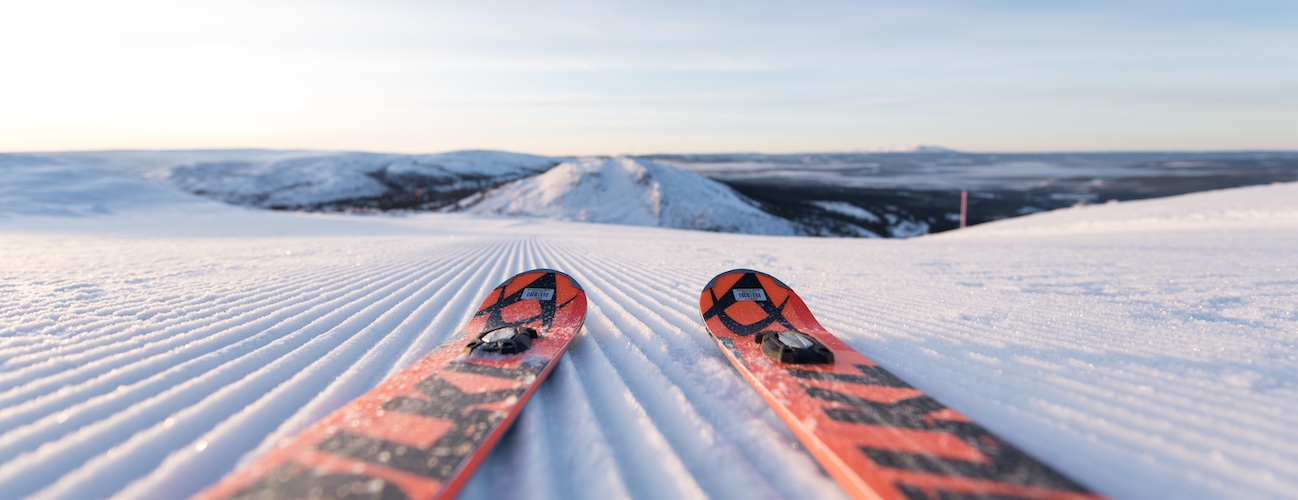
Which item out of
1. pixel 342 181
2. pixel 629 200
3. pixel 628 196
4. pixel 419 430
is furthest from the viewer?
pixel 342 181

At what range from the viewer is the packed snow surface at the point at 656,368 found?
183cm

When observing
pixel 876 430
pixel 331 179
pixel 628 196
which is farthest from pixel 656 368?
pixel 331 179

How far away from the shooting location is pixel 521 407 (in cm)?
229

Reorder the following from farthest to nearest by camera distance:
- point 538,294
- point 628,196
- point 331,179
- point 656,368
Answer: point 331,179 → point 628,196 → point 538,294 → point 656,368

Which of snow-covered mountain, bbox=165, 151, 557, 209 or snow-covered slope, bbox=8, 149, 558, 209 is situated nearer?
snow-covered slope, bbox=8, 149, 558, 209

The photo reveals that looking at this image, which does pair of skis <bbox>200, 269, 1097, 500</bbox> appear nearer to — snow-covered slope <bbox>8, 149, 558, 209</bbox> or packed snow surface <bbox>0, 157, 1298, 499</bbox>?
packed snow surface <bbox>0, 157, 1298, 499</bbox>

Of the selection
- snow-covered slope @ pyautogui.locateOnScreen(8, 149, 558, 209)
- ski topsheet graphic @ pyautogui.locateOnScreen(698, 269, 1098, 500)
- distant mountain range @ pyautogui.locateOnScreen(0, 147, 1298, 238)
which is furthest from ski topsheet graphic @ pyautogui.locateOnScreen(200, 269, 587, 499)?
snow-covered slope @ pyautogui.locateOnScreen(8, 149, 558, 209)

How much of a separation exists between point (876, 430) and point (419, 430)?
1.64 m

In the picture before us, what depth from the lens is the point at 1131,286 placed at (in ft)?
15.6

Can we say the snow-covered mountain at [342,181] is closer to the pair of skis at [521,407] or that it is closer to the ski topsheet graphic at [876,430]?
the pair of skis at [521,407]

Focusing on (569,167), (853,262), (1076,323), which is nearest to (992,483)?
(1076,323)

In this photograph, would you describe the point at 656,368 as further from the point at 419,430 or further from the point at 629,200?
the point at 629,200

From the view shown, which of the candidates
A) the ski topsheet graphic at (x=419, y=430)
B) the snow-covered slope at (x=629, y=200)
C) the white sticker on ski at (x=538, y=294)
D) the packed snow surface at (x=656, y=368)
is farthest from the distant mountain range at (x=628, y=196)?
the ski topsheet graphic at (x=419, y=430)

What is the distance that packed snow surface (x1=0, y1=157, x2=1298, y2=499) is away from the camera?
1.83 meters
